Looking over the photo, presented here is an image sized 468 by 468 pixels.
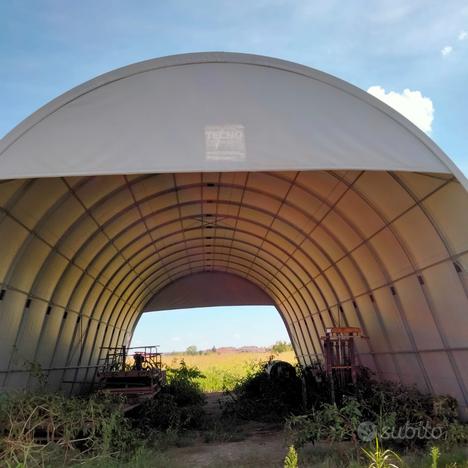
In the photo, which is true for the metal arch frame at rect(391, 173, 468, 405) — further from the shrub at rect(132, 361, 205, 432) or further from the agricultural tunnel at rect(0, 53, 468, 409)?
the shrub at rect(132, 361, 205, 432)

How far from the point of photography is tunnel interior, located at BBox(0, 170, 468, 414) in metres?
9.44

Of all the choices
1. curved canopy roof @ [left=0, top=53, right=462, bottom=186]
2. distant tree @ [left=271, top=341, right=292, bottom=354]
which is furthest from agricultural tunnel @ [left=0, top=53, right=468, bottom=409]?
distant tree @ [left=271, top=341, right=292, bottom=354]

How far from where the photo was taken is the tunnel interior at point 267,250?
9.44 meters

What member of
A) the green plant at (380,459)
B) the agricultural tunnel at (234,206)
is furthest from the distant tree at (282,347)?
the green plant at (380,459)

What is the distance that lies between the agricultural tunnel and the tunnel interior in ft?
0.17

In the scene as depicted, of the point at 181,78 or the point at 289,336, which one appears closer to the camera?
the point at 181,78

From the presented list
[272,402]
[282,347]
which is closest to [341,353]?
[272,402]

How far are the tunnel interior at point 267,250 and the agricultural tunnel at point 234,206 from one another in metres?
0.05

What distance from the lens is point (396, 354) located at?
12305mm

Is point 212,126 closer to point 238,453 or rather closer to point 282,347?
point 238,453

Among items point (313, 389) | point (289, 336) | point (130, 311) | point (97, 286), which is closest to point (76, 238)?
point (97, 286)

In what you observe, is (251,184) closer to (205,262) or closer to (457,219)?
(457,219)

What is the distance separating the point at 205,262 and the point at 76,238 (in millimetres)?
12031

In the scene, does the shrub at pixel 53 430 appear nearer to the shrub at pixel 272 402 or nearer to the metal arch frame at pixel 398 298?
the metal arch frame at pixel 398 298
